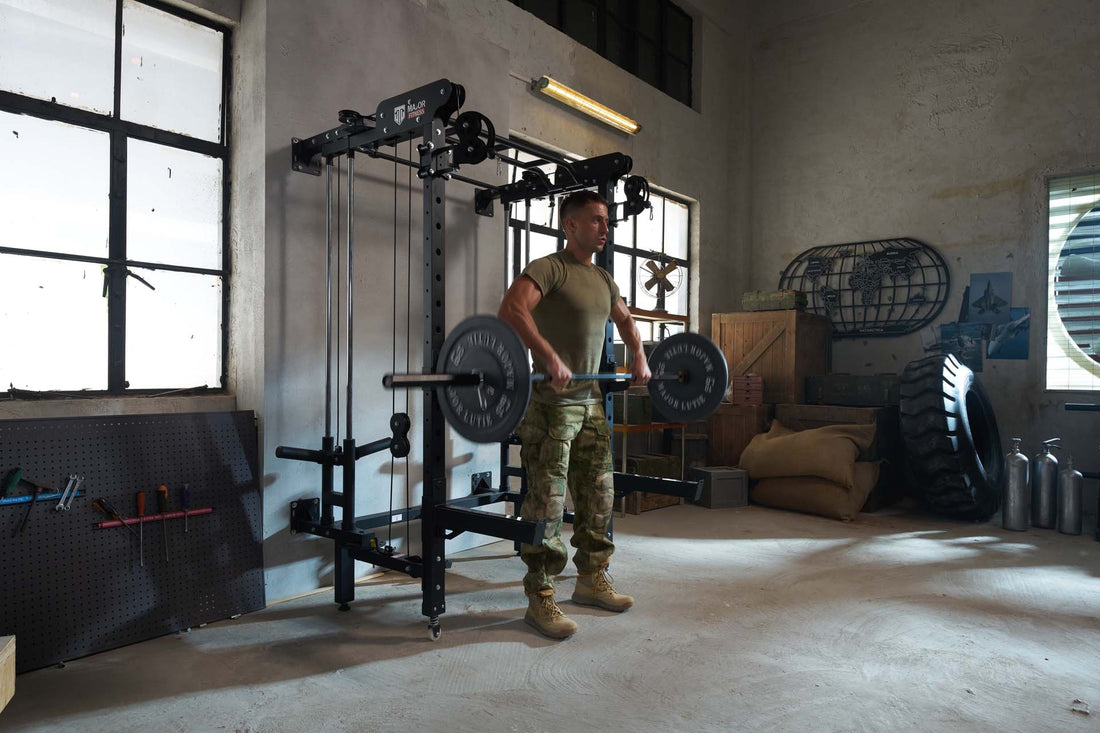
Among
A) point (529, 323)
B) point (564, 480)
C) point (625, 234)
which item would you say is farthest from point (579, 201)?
point (625, 234)

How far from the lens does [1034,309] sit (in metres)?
5.62

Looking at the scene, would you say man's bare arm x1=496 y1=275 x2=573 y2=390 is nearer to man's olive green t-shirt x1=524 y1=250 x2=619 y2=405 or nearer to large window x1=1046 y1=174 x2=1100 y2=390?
man's olive green t-shirt x1=524 y1=250 x2=619 y2=405

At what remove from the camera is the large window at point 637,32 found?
18.1 ft

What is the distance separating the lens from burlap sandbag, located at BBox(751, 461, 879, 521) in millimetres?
4949

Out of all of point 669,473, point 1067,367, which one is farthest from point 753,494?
point 1067,367

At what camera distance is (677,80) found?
6.79 m

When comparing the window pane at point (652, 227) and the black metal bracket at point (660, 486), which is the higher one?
the window pane at point (652, 227)

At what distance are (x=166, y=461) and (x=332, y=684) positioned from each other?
1.17 metres

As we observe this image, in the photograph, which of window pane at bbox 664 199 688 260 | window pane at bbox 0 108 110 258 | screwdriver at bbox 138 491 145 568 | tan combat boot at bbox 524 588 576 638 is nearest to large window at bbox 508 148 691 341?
window pane at bbox 664 199 688 260

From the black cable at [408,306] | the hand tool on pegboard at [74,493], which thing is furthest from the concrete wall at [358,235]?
the hand tool on pegboard at [74,493]

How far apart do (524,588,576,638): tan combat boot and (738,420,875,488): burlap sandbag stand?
2860mm

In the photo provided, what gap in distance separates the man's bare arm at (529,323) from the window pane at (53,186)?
1736 mm

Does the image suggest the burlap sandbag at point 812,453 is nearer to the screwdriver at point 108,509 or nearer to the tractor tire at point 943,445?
the tractor tire at point 943,445

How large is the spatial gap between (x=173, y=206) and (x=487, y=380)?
177 cm
